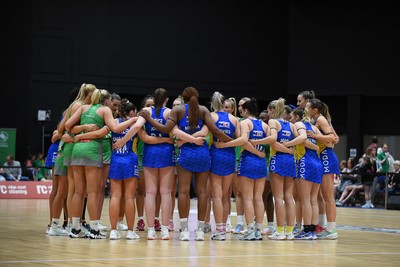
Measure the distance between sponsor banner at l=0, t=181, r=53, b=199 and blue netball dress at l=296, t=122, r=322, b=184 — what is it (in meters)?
12.5

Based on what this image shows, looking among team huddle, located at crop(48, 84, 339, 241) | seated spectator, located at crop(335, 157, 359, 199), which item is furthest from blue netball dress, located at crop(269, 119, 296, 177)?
seated spectator, located at crop(335, 157, 359, 199)

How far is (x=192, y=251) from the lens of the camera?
8.73 meters

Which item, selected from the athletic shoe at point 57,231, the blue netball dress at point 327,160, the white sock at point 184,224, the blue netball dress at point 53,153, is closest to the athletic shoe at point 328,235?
the blue netball dress at point 327,160

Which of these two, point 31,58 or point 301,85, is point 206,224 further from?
point 301,85

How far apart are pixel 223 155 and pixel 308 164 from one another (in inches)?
49.8

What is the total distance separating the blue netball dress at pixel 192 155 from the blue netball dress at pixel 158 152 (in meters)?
0.14

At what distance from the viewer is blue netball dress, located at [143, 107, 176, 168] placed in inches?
396

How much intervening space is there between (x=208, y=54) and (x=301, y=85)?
139 inches

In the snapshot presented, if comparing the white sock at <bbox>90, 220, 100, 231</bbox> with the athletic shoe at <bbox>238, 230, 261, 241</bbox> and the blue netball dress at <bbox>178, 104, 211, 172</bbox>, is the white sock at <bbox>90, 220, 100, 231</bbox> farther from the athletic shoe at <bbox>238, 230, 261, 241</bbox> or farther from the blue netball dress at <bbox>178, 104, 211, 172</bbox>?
the athletic shoe at <bbox>238, 230, 261, 241</bbox>

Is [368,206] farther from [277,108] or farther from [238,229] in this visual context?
[277,108]

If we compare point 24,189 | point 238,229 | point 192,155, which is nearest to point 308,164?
point 238,229

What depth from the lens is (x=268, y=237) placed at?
11000 mm

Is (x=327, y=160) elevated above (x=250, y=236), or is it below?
above

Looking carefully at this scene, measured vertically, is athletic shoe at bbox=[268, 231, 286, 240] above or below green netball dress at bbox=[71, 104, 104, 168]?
below
